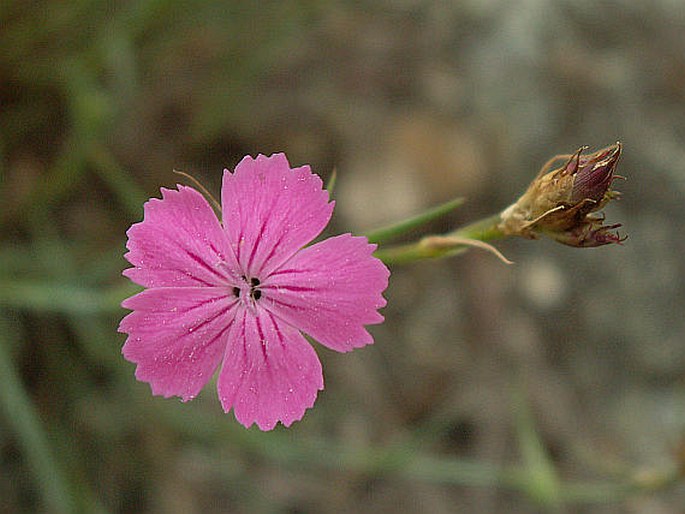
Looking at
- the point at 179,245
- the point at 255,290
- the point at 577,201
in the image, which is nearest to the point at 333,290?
the point at 255,290

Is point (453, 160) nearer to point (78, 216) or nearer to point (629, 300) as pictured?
point (629, 300)

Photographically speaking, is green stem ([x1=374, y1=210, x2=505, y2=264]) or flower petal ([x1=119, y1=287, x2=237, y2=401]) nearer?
flower petal ([x1=119, y1=287, x2=237, y2=401])

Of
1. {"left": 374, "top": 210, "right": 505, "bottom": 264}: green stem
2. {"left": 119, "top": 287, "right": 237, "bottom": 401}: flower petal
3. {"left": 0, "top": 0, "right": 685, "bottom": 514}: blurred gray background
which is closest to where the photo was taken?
{"left": 119, "top": 287, "right": 237, "bottom": 401}: flower petal

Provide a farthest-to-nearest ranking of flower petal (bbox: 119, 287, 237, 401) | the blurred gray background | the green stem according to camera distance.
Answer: the blurred gray background
the green stem
flower petal (bbox: 119, 287, 237, 401)

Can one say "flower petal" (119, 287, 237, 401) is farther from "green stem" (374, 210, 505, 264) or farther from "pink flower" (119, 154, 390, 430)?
"green stem" (374, 210, 505, 264)

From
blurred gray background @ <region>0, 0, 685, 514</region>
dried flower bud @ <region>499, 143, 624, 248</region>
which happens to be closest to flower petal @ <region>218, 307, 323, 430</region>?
dried flower bud @ <region>499, 143, 624, 248</region>

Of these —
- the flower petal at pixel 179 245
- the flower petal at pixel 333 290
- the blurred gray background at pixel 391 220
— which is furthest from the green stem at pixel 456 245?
the blurred gray background at pixel 391 220

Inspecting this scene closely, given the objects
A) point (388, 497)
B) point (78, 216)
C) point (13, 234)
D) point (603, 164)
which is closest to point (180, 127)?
point (78, 216)
